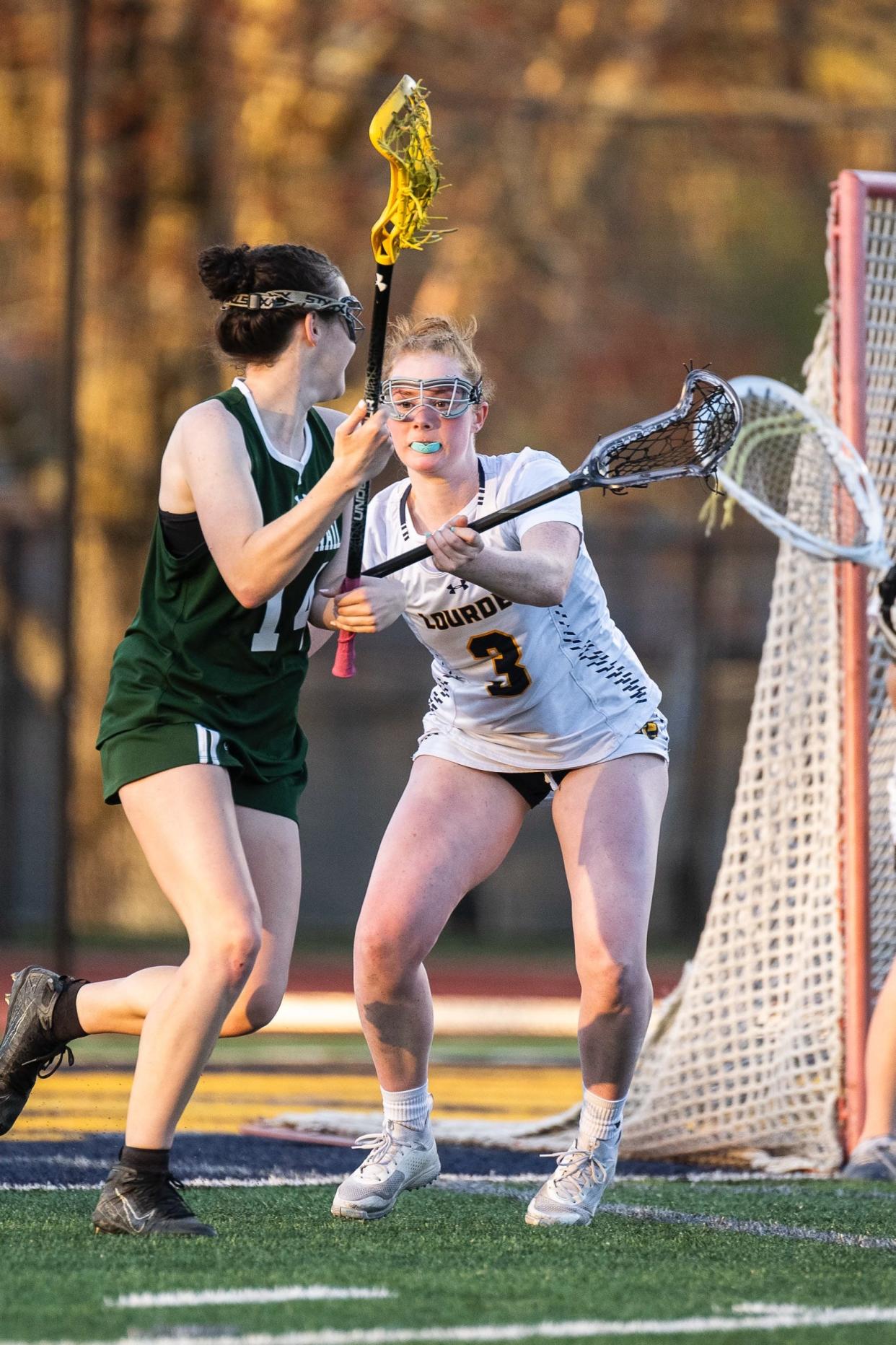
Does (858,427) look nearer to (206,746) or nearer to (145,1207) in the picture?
(206,746)

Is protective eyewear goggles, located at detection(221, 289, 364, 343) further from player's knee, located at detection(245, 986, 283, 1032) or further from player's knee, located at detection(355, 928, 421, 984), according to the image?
player's knee, located at detection(245, 986, 283, 1032)

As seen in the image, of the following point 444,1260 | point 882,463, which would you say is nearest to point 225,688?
point 444,1260

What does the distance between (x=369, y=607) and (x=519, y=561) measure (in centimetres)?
36

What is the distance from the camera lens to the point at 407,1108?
555cm

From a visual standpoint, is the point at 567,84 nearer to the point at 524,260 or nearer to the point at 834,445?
the point at 524,260

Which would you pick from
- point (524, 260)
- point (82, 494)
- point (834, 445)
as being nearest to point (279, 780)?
point (834, 445)

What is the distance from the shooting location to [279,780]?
5.33m

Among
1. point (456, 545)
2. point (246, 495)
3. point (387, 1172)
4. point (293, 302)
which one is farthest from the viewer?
point (387, 1172)

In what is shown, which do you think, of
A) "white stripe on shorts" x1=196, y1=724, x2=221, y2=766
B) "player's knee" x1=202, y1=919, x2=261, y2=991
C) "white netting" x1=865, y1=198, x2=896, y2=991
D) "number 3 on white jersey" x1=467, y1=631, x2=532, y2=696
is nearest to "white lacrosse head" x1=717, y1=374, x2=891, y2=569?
"white netting" x1=865, y1=198, x2=896, y2=991

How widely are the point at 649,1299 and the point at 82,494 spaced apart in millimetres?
14080

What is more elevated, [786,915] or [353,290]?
[353,290]

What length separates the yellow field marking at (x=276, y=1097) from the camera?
26.2 ft

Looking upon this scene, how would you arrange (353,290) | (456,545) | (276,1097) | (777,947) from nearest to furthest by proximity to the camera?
(456,545) < (777,947) < (276,1097) < (353,290)

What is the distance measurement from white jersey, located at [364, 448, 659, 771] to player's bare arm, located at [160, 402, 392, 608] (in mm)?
486
